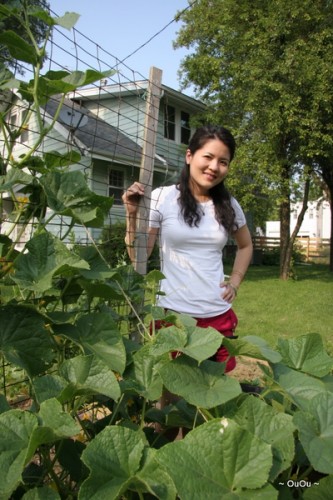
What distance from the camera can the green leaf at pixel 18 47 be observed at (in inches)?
41.9

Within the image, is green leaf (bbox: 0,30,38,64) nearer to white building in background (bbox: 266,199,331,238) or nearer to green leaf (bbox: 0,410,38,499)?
green leaf (bbox: 0,410,38,499)

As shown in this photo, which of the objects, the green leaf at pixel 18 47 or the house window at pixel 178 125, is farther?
the house window at pixel 178 125

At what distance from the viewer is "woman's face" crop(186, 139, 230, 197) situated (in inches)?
82.7

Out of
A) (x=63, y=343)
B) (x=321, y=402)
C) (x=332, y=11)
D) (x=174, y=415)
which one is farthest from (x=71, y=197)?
(x=332, y=11)

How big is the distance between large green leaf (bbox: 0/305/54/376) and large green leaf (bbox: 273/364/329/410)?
18.4 inches

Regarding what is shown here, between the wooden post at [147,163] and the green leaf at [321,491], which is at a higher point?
the wooden post at [147,163]

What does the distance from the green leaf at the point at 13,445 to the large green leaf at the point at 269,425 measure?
356 millimetres

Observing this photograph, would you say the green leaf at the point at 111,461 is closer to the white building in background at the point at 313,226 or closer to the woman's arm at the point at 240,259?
the woman's arm at the point at 240,259

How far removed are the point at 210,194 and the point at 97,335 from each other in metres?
1.39

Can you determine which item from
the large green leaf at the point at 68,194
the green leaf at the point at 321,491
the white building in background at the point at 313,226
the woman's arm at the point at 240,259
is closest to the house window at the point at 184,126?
the woman's arm at the point at 240,259

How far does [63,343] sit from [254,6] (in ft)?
46.8

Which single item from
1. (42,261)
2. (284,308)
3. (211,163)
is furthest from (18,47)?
(284,308)

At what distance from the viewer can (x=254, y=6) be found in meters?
13.3

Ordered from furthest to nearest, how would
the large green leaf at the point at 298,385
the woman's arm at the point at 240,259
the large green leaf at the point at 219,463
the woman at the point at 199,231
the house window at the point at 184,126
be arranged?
the house window at the point at 184,126
the woman's arm at the point at 240,259
the woman at the point at 199,231
the large green leaf at the point at 298,385
the large green leaf at the point at 219,463
